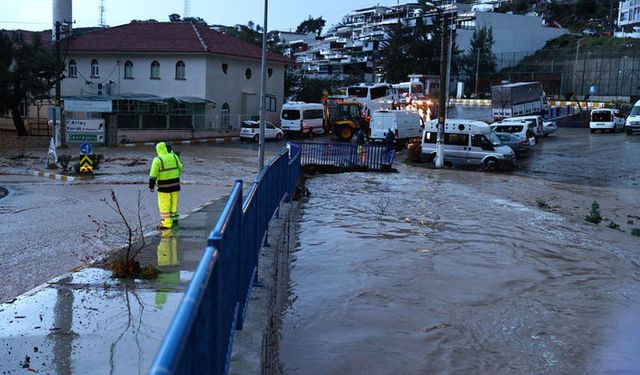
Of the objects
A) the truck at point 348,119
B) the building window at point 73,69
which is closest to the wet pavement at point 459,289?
the truck at point 348,119

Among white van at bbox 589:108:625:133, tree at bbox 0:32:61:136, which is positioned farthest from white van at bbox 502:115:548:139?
tree at bbox 0:32:61:136

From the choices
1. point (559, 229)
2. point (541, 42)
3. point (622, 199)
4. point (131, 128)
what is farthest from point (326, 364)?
point (541, 42)

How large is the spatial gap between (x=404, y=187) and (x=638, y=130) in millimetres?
25568

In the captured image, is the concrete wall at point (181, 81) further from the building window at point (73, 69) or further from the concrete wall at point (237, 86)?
the building window at point (73, 69)

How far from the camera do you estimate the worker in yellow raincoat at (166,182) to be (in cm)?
1173

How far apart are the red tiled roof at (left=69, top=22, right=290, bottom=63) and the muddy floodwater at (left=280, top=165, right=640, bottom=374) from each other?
3475 centimetres

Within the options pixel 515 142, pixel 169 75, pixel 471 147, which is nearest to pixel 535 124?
pixel 515 142

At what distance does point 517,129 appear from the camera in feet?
110

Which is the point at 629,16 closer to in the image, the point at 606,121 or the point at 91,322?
the point at 606,121

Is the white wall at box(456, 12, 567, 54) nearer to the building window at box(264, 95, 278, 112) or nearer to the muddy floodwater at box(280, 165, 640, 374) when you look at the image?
the building window at box(264, 95, 278, 112)

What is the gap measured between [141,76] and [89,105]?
1068 centimetres

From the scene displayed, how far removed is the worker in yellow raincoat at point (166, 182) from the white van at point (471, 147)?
17.1 metres

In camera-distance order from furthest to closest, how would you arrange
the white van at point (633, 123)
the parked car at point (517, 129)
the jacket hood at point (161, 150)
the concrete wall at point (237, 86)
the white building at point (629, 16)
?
the white building at point (629, 16) → the concrete wall at point (237, 86) → the white van at point (633, 123) → the parked car at point (517, 129) → the jacket hood at point (161, 150)

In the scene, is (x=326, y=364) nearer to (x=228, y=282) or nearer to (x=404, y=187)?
(x=228, y=282)
